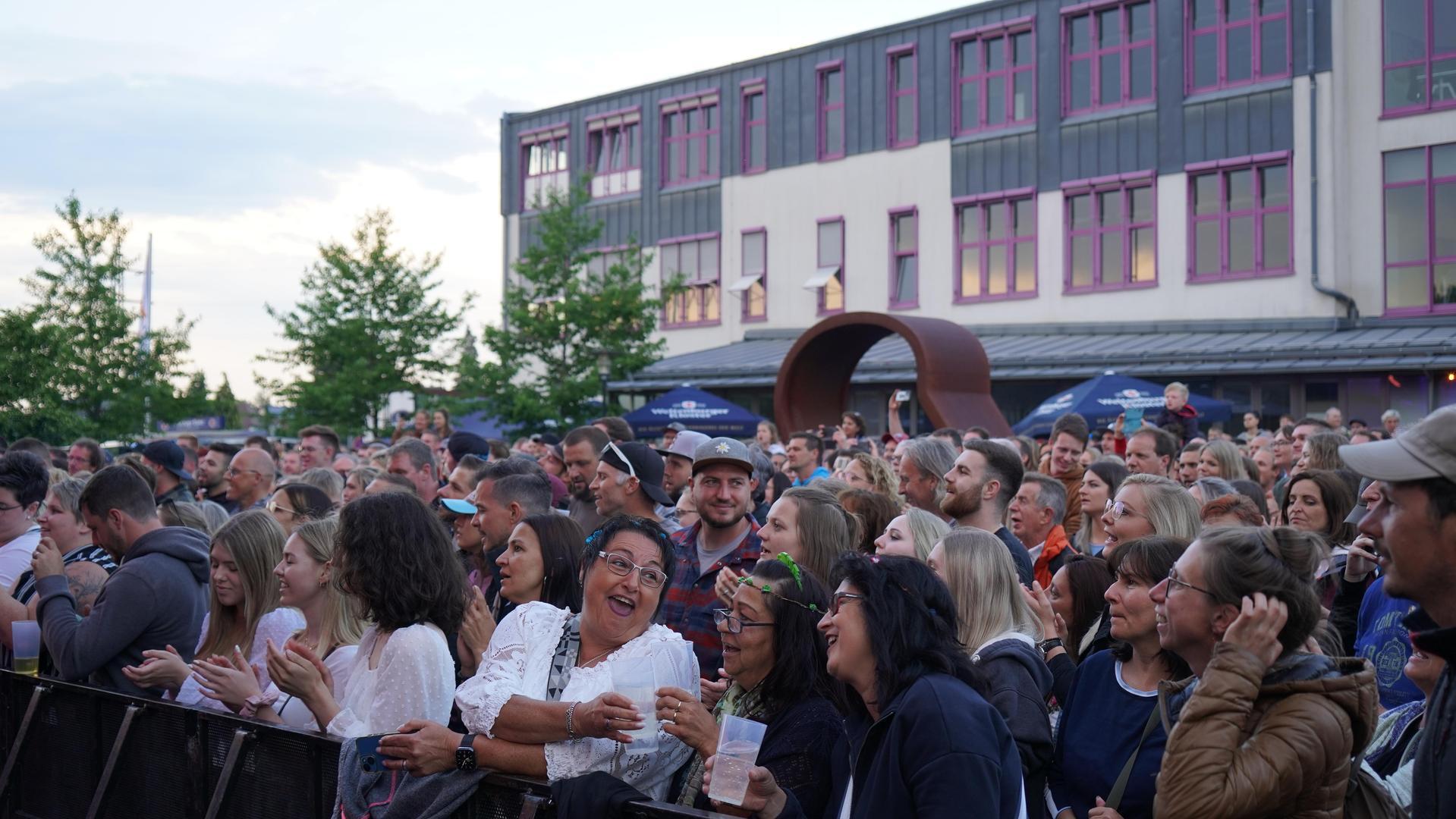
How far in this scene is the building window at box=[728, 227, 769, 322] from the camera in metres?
36.2

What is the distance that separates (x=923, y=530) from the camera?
586cm

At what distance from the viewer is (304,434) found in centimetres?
1375

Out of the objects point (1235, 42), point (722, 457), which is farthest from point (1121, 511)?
point (1235, 42)

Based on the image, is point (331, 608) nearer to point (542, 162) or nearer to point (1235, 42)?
point (1235, 42)

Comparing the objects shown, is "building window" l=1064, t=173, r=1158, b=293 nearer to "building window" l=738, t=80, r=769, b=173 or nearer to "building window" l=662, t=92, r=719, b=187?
"building window" l=738, t=80, r=769, b=173

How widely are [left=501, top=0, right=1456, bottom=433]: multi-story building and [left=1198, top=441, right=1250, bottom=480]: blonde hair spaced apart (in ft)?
52.3

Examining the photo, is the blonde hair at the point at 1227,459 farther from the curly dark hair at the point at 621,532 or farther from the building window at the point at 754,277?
the building window at the point at 754,277

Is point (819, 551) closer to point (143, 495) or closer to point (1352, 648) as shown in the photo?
point (1352, 648)

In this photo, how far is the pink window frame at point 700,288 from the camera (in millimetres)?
37281

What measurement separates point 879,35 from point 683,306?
9565 mm

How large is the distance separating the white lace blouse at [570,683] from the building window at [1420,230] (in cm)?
2504

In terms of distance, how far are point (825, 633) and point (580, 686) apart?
85 centimetres

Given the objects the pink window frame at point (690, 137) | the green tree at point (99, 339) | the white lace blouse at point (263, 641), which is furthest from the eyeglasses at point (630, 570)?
the pink window frame at point (690, 137)

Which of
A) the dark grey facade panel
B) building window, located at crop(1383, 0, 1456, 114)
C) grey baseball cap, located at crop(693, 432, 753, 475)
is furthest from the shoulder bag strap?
the dark grey facade panel
